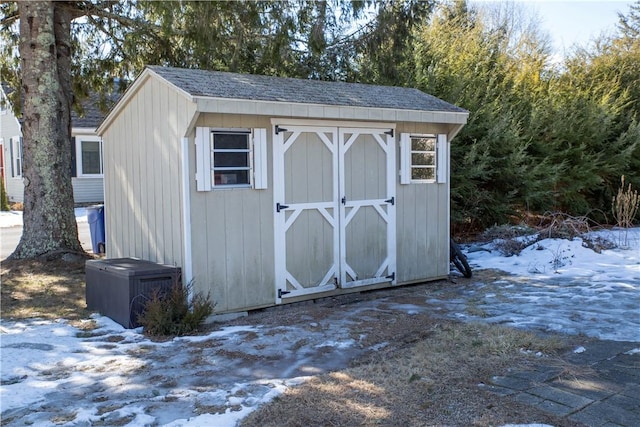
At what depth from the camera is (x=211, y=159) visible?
19.1 feet

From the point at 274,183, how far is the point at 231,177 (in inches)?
18.9

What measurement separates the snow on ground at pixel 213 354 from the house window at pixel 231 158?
1.49 meters

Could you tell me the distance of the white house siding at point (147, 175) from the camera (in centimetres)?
584

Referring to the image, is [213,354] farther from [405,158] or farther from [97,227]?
[97,227]

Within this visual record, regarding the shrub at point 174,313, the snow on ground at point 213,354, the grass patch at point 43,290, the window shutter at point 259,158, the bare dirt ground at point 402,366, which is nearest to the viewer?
the bare dirt ground at point 402,366

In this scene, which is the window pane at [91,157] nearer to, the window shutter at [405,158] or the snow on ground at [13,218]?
the snow on ground at [13,218]

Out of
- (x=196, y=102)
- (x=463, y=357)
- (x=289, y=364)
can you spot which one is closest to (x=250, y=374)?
(x=289, y=364)

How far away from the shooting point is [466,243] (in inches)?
420

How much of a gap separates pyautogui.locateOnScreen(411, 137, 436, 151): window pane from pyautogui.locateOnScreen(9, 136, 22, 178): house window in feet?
54.9

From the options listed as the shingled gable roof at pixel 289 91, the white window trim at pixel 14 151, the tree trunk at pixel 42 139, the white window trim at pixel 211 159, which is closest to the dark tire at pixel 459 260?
the shingled gable roof at pixel 289 91

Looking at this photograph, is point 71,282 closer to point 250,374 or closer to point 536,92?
point 250,374

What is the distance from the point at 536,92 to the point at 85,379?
454 inches

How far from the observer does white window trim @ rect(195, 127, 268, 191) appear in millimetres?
5730

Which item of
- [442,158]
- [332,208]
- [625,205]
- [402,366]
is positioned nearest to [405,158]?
[442,158]
